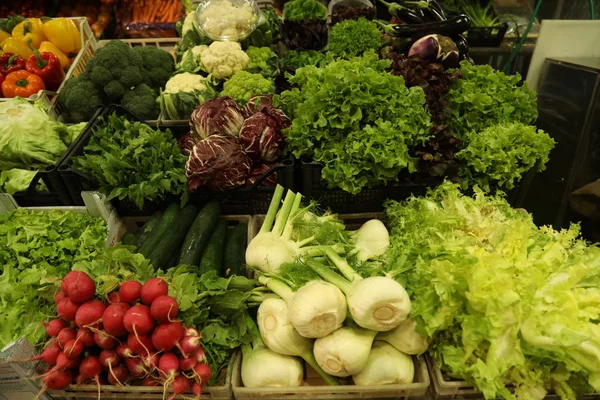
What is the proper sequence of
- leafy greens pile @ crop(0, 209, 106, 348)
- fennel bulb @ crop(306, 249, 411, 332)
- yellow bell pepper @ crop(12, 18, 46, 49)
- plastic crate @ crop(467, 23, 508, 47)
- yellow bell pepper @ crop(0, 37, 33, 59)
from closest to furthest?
fennel bulb @ crop(306, 249, 411, 332) → leafy greens pile @ crop(0, 209, 106, 348) → yellow bell pepper @ crop(0, 37, 33, 59) → yellow bell pepper @ crop(12, 18, 46, 49) → plastic crate @ crop(467, 23, 508, 47)

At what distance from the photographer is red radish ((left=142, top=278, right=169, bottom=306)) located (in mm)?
1334

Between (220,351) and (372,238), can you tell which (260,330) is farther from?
(372,238)

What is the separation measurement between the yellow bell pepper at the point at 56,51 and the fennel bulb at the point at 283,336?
2.95 meters

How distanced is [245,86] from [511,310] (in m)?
2.10

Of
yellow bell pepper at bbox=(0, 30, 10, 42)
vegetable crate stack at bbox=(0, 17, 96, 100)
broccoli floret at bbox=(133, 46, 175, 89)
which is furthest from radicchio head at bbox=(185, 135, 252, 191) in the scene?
yellow bell pepper at bbox=(0, 30, 10, 42)

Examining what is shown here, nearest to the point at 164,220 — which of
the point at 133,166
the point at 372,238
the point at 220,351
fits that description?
the point at 133,166

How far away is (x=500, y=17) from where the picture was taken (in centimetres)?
396

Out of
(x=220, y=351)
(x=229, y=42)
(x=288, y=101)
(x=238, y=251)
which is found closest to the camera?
(x=220, y=351)

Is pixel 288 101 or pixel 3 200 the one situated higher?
pixel 288 101

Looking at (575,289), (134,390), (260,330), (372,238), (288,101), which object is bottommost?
(134,390)

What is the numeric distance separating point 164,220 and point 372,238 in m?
1.02

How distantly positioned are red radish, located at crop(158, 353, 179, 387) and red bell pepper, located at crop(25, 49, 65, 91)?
8.79ft

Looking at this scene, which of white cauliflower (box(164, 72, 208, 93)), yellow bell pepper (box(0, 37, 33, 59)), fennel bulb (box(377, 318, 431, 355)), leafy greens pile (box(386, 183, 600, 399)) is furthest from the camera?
yellow bell pepper (box(0, 37, 33, 59))

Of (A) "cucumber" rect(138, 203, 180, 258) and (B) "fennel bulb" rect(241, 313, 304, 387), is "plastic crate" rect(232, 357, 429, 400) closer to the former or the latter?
(B) "fennel bulb" rect(241, 313, 304, 387)
